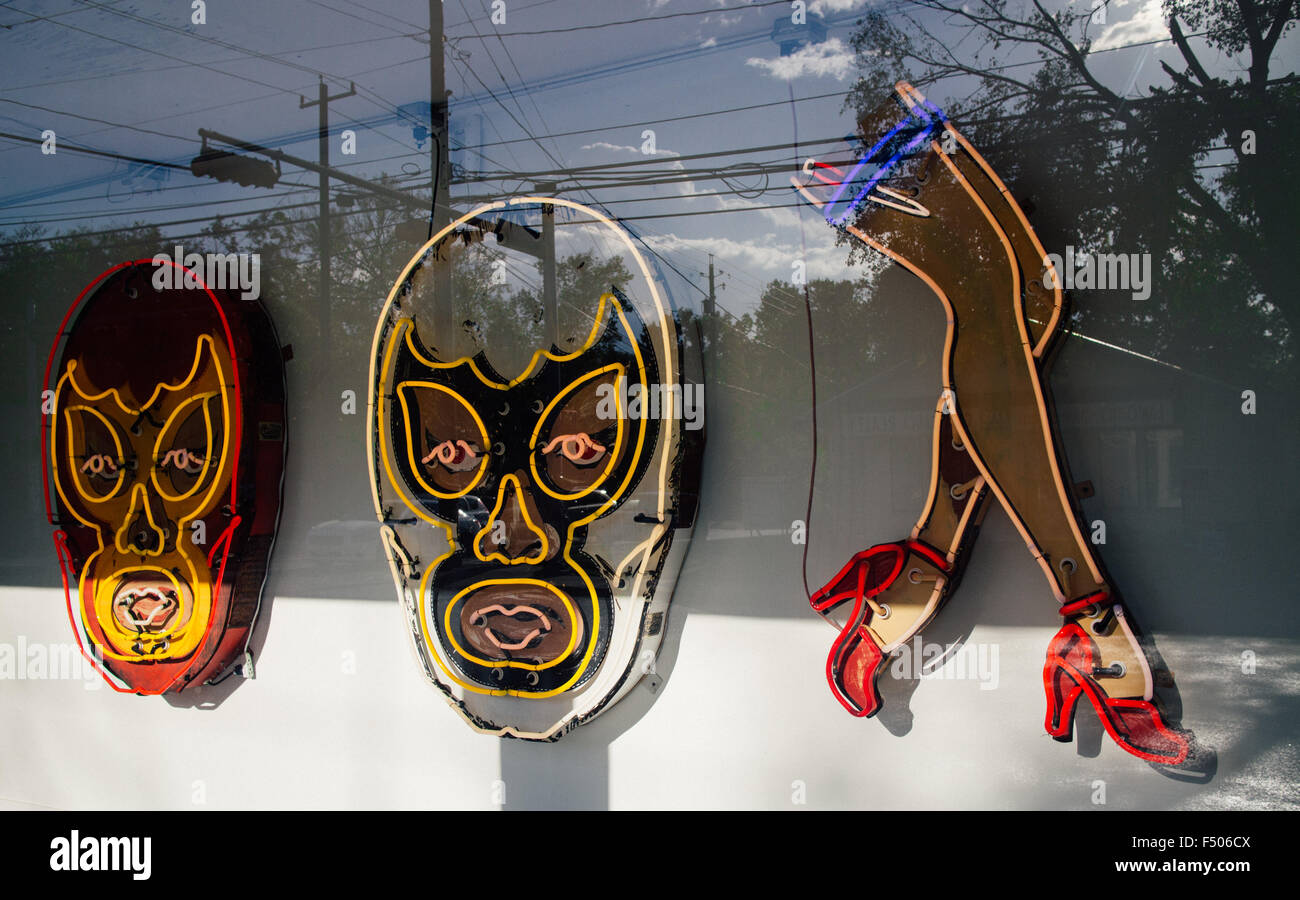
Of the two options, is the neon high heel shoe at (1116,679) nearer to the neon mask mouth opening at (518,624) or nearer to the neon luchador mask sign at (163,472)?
the neon mask mouth opening at (518,624)

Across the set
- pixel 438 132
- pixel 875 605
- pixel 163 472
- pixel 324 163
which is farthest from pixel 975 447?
pixel 163 472

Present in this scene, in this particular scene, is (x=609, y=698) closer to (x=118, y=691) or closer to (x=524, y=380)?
(x=524, y=380)

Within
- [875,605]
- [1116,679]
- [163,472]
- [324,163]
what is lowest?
[1116,679]

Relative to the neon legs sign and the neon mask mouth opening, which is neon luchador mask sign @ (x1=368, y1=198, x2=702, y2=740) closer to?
the neon mask mouth opening

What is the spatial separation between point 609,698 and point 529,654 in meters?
0.28

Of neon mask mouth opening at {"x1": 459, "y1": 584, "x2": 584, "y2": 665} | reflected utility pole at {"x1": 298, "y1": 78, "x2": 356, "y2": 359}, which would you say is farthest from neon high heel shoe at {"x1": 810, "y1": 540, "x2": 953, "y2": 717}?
Answer: reflected utility pole at {"x1": 298, "y1": 78, "x2": 356, "y2": 359}

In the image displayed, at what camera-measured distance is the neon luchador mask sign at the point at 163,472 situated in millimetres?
3139

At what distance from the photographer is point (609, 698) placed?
264 cm

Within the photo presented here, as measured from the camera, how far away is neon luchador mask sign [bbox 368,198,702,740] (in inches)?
102

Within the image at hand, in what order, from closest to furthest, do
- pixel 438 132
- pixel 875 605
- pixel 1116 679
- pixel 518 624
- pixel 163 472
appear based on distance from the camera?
pixel 1116 679 < pixel 875 605 < pixel 518 624 < pixel 438 132 < pixel 163 472

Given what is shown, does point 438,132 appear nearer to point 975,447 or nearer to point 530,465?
point 530,465

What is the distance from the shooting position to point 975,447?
2.26 meters

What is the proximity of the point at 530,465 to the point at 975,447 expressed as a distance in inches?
49.8
